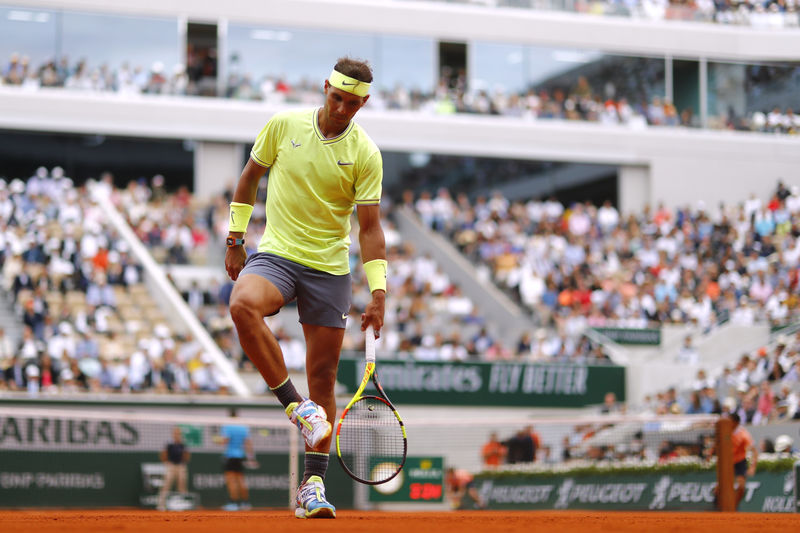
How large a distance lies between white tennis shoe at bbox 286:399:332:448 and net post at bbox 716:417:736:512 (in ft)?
28.2

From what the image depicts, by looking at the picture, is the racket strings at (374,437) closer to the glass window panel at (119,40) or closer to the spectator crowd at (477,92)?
the spectator crowd at (477,92)

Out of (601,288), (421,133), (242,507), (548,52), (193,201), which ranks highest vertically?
(548,52)

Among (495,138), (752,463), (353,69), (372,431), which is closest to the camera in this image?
(353,69)

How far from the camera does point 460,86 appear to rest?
3475 centimetres

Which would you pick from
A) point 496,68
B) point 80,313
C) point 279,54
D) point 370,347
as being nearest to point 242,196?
point 370,347

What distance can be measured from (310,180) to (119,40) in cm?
2593

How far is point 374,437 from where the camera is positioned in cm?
1073

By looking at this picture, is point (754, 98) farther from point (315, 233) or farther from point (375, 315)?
point (375, 315)

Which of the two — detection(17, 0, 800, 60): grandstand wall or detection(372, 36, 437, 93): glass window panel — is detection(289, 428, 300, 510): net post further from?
detection(17, 0, 800, 60): grandstand wall

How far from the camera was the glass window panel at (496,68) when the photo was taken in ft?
115

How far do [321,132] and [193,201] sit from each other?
22.3 m

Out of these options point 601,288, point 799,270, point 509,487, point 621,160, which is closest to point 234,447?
point 509,487

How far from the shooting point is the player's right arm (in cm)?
733

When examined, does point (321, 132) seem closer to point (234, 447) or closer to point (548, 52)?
point (234, 447)
